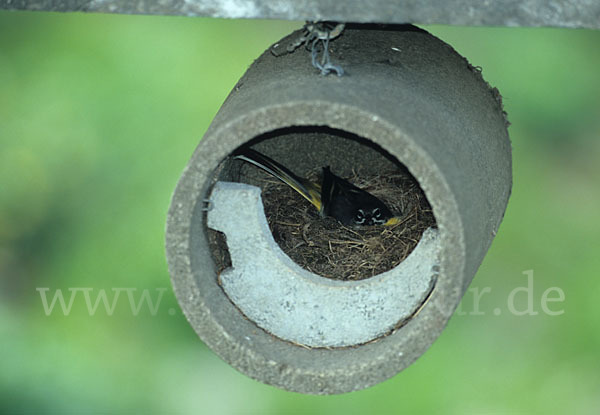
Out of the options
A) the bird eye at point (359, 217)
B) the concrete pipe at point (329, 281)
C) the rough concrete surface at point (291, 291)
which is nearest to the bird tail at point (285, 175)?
the bird eye at point (359, 217)

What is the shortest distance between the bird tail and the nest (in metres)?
0.10

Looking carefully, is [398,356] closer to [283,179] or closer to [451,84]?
[451,84]

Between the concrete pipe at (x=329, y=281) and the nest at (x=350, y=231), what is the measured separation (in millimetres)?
667

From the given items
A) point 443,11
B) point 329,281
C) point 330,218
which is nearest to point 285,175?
point 330,218

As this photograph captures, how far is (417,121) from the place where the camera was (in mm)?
2535

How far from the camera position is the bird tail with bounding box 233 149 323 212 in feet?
11.7

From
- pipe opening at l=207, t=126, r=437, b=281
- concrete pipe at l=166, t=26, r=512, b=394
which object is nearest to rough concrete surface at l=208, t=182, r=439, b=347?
concrete pipe at l=166, t=26, r=512, b=394

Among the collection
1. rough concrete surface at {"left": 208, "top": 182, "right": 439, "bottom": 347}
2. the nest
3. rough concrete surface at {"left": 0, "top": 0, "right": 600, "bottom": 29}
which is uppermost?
rough concrete surface at {"left": 0, "top": 0, "right": 600, "bottom": 29}

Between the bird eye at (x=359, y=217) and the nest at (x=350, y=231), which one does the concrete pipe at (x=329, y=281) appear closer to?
the nest at (x=350, y=231)

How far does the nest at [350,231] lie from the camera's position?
366 centimetres

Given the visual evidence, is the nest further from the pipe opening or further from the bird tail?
the bird tail

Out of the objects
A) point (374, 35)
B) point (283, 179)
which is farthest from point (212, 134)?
point (283, 179)

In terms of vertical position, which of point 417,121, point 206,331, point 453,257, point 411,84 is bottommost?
point 206,331

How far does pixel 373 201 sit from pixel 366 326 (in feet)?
4.16
